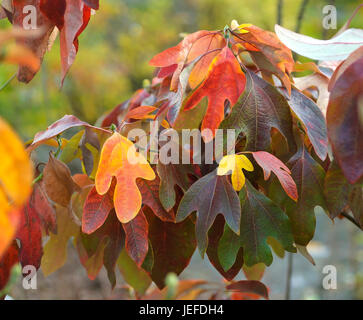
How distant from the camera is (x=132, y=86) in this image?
17.0ft

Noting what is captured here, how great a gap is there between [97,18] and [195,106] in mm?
3512

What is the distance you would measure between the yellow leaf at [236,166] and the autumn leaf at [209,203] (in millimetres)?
16

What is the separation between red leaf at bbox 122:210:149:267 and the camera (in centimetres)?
69

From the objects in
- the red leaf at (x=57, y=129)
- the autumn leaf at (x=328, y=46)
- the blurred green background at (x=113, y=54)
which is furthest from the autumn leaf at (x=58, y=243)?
the blurred green background at (x=113, y=54)

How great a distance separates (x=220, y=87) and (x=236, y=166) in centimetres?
13

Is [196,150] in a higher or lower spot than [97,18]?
lower

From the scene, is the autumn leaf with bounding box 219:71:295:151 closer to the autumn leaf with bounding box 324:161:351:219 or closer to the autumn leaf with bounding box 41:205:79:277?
the autumn leaf with bounding box 324:161:351:219

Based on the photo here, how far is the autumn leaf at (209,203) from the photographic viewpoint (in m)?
0.66

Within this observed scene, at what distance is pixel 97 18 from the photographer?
3.93m

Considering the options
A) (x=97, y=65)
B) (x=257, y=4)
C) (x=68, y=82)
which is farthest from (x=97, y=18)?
(x=257, y=4)

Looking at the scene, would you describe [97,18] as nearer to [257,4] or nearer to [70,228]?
[257,4]

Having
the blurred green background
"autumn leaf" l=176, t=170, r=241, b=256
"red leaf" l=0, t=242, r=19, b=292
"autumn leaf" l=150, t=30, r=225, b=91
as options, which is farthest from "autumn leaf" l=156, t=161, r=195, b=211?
the blurred green background

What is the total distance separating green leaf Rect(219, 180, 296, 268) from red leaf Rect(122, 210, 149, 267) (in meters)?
0.12

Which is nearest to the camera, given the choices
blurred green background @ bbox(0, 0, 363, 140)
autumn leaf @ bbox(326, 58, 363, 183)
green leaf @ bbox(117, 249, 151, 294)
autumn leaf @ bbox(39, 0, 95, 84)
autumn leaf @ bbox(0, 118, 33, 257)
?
autumn leaf @ bbox(0, 118, 33, 257)
